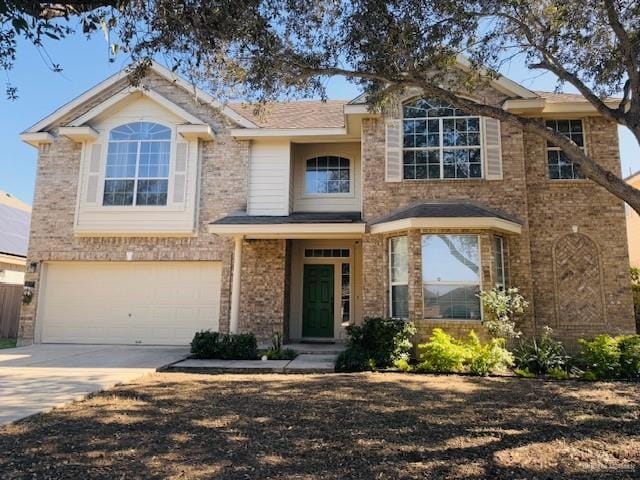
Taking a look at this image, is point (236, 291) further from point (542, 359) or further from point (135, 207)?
point (542, 359)

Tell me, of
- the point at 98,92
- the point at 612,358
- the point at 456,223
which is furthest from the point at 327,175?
the point at 612,358

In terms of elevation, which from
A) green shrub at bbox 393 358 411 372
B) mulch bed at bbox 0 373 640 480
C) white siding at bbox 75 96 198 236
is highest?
white siding at bbox 75 96 198 236

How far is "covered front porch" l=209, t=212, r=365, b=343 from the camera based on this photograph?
39.2 feet

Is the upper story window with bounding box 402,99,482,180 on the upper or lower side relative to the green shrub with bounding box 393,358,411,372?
upper

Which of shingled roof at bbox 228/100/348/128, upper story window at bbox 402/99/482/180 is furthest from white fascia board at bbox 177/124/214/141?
upper story window at bbox 402/99/482/180

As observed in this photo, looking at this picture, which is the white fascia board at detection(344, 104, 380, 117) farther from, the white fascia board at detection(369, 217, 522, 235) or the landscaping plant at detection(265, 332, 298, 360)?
the landscaping plant at detection(265, 332, 298, 360)

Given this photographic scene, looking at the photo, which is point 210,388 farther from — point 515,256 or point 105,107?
point 105,107

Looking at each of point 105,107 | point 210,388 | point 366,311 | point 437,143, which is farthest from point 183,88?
point 210,388

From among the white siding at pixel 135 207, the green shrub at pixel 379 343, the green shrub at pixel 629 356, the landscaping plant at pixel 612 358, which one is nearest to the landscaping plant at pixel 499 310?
the landscaping plant at pixel 612 358

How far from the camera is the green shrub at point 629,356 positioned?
873cm

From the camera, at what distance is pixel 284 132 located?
13.2 m

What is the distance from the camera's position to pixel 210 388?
7637 mm

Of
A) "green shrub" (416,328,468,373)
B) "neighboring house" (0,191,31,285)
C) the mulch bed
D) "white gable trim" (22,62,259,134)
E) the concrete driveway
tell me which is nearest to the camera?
the mulch bed

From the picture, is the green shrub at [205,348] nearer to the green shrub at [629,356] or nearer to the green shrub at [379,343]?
the green shrub at [379,343]
